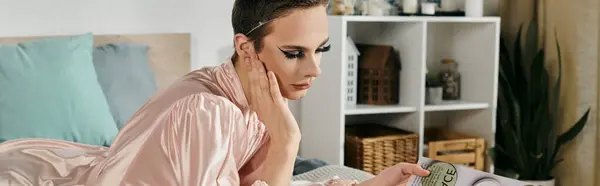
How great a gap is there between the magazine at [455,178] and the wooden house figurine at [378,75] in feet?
5.34

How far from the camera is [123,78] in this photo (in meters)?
2.59

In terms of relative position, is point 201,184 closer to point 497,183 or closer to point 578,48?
point 497,183

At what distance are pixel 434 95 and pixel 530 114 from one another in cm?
40

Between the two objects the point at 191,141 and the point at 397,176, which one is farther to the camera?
the point at 397,176

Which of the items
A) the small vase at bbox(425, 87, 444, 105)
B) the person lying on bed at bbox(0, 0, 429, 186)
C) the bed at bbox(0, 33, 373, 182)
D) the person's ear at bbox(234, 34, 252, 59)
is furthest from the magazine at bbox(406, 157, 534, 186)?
the small vase at bbox(425, 87, 444, 105)

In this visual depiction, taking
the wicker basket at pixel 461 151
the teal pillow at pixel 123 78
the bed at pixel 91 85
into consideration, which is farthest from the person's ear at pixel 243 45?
the wicker basket at pixel 461 151

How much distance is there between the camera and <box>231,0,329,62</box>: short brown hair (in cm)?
126

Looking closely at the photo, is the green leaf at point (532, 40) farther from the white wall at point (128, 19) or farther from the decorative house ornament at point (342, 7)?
the white wall at point (128, 19)

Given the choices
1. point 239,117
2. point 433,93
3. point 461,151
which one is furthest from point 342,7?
point 239,117

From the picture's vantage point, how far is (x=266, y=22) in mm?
1264

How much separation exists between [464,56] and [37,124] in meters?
1.80

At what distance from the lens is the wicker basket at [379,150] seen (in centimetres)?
286

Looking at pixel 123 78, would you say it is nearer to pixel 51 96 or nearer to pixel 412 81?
pixel 51 96

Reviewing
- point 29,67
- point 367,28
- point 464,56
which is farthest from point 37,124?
point 464,56
